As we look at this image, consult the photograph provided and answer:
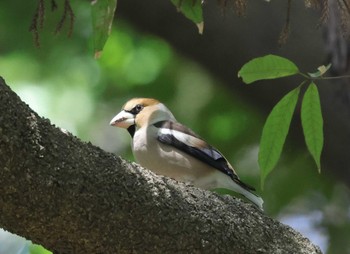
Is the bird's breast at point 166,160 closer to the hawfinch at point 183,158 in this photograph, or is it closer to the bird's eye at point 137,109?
the hawfinch at point 183,158

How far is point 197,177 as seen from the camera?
3797 mm

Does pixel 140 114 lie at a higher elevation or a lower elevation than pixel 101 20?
higher

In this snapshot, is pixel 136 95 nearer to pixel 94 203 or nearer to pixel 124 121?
pixel 124 121

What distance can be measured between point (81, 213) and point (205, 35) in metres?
2.29

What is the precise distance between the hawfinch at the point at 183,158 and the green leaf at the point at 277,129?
1.05 meters

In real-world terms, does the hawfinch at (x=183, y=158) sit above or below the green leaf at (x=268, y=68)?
above

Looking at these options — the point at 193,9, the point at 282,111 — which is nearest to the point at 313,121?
the point at 282,111

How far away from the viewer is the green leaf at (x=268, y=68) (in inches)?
98.3

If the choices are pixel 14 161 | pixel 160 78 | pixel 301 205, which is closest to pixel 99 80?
pixel 160 78

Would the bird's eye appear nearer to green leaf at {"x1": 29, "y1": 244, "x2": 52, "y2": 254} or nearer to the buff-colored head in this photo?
the buff-colored head

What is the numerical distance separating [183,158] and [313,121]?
1397 millimetres

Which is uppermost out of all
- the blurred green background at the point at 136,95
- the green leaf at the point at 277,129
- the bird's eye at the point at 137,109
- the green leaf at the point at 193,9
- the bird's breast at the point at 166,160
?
the blurred green background at the point at 136,95

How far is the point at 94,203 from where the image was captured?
2.14 metres

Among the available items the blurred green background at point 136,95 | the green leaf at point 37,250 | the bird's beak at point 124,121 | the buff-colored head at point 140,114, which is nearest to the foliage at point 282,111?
the green leaf at point 37,250
